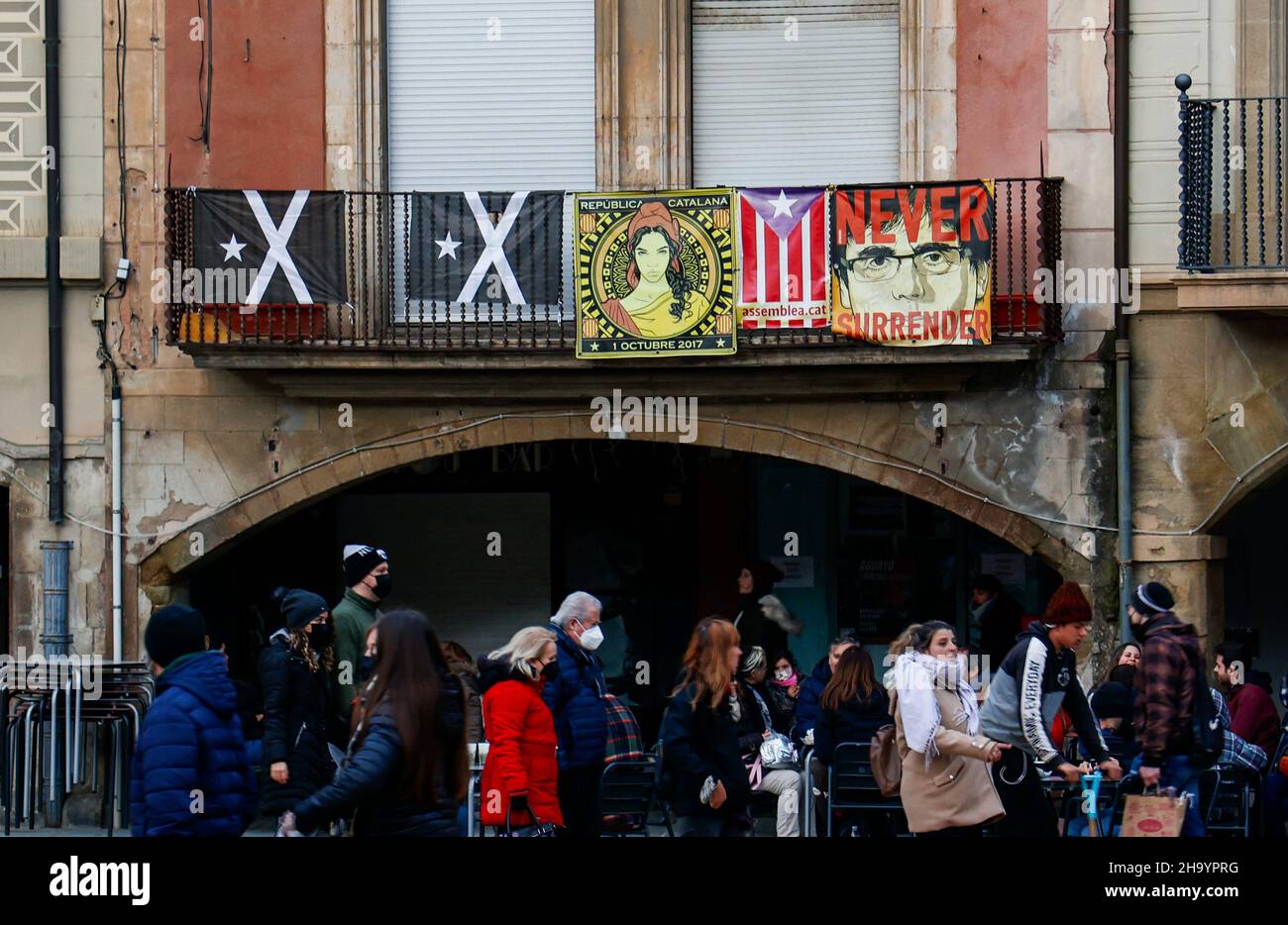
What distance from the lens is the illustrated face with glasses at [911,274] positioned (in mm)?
14562

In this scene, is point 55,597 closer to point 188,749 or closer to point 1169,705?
point 188,749

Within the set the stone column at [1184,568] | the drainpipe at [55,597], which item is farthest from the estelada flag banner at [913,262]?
the drainpipe at [55,597]

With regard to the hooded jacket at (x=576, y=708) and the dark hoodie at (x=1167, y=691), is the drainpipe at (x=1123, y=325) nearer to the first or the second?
the dark hoodie at (x=1167, y=691)

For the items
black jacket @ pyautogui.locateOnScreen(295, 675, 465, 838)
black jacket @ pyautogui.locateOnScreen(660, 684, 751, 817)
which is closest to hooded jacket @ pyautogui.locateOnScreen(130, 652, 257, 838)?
black jacket @ pyautogui.locateOnScreen(295, 675, 465, 838)

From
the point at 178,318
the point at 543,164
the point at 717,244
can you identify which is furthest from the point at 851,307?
the point at 178,318

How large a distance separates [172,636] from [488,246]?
7425mm

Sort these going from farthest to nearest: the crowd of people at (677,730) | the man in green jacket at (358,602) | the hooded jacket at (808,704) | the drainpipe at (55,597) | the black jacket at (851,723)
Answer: the drainpipe at (55,597)
the hooded jacket at (808,704)
the black jacket at (851,723)
the man in green jacket at (358,602)
the crowd of people at (677,730)

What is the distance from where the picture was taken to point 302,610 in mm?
10406

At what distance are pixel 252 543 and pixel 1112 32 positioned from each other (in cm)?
841

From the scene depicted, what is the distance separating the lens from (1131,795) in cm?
1037

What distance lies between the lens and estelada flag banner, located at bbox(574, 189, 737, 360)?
14.8m

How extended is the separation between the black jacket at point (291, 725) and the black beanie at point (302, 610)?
0.13 meters

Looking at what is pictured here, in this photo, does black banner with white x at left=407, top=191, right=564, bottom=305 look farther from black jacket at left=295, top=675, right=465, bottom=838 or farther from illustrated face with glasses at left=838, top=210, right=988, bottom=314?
black jacket at left=295, top=675, right=465, bottom=838

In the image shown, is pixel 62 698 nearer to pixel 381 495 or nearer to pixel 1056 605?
pixel 381 495
